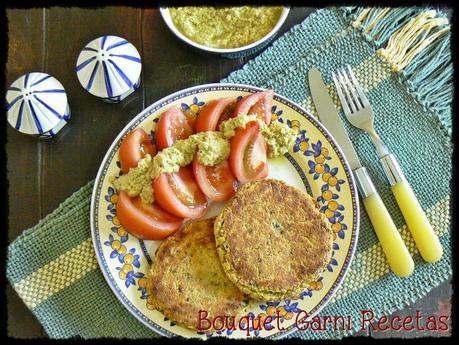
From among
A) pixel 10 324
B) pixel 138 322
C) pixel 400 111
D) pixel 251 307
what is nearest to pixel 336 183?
pixel 400 111

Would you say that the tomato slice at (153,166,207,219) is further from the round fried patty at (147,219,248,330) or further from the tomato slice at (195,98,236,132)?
the tomato slice at (195,98,236,132)

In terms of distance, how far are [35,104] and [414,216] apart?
5.52 feet

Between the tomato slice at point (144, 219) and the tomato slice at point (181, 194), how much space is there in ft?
0.16

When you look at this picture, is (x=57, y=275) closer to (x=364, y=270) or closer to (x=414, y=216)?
(x=364, y=270)

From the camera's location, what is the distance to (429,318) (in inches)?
102

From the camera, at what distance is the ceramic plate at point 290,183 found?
239 cm

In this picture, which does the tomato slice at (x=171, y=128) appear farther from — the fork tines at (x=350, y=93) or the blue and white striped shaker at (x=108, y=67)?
the fork tines at (x=350, y=93)

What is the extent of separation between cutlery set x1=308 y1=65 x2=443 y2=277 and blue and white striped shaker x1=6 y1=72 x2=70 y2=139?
113cm

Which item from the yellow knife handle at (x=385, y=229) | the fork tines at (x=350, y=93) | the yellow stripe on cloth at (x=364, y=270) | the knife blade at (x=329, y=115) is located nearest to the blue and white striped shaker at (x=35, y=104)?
A: the knife blade at (x=329, y=115)

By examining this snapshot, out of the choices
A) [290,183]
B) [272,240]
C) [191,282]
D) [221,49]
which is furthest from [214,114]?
[191,282]

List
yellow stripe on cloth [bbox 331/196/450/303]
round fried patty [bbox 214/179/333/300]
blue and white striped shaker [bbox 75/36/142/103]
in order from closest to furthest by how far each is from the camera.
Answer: round fried patty [bbox 214/179/333/300] → blue and white striped shaker [bbox 75/36/142/103] → yellow stripe on cloth [bbox 331/196/450/303]

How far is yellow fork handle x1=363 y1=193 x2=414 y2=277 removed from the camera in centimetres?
246

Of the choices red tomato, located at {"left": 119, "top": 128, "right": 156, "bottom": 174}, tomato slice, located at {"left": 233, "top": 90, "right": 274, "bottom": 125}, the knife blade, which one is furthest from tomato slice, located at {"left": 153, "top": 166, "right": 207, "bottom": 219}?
the knife blade

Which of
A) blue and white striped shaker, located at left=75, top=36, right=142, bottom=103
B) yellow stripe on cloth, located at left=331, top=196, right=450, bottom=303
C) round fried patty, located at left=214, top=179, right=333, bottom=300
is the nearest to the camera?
round fried patty, located at left=214, top=179, right=333, bottom=300
